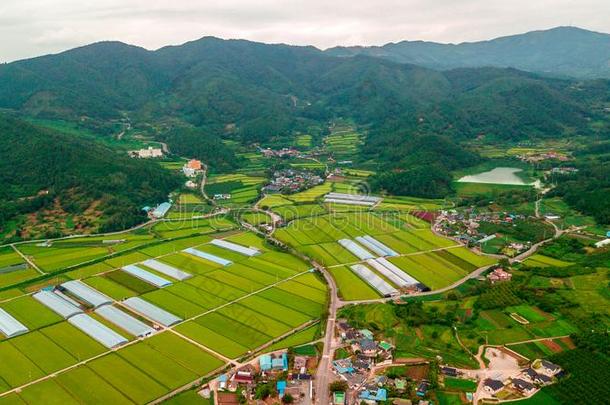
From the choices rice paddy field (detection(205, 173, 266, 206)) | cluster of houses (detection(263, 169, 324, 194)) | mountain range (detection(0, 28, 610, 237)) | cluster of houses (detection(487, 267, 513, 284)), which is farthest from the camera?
cluster of houses (detection(263, 169, 324, 194))

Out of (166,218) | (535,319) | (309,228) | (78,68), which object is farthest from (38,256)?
(78,68)

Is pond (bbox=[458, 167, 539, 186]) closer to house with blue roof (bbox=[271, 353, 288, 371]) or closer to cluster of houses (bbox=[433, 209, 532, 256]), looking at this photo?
cluster of houses (bbox=[433, 209, 532, 256])

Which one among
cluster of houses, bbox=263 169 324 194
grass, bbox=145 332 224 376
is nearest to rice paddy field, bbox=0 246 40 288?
grass, bbox=145 332 224 376

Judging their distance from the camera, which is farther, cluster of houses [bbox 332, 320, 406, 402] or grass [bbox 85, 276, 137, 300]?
grass [bbox 85, 276, 137, 300]

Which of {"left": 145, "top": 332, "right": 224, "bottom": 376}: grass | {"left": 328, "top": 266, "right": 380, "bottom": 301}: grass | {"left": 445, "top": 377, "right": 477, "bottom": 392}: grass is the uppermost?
{"left": 328, "top": 266, "right": 380, "bottom": 301}: grass

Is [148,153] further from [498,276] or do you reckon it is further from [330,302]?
[498,276]

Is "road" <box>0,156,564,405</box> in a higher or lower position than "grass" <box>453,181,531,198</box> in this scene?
lower

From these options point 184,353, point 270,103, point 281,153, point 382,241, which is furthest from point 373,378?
point 270,103

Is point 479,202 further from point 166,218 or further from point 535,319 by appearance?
point 166,218
